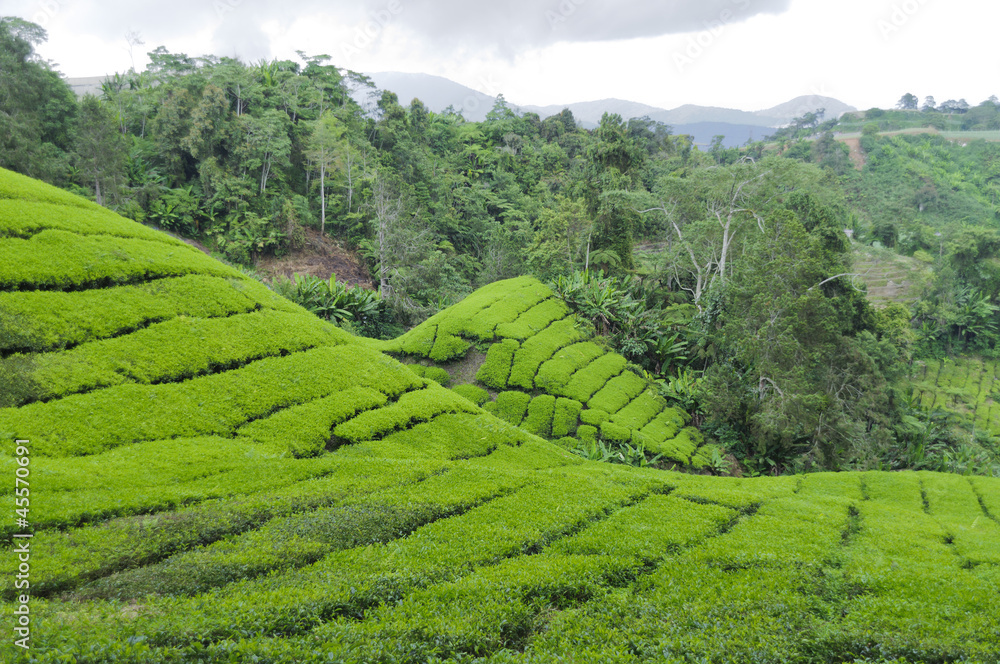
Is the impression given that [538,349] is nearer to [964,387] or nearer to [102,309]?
[102,309]

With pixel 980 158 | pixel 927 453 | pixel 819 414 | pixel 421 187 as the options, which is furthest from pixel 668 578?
Answer: pixel 980 158

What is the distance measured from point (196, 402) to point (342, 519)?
14.8 feet

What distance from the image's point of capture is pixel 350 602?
18.3 feet

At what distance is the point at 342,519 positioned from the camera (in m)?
7.23

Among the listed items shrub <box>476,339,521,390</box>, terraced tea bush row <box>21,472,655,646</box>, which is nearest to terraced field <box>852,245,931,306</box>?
shrub <box>476,339,521,390</box>

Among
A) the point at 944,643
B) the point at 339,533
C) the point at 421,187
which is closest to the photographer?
the point at 944,643

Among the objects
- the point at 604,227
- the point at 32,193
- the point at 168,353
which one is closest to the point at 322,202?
the point at 604,227

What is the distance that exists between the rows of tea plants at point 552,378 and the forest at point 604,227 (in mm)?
1126

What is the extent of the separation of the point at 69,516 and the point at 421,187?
1578 inches

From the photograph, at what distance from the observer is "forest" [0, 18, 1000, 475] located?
53.1 feet

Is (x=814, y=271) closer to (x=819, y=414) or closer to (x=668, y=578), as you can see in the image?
(x=819, y=414)

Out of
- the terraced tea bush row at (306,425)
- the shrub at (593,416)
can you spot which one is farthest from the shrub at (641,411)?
the terraced tea bush row at (306,425)

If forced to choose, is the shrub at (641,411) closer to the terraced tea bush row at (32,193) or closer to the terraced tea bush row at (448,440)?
the terraced tea bush row at (448,440)

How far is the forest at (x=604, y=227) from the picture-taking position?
53.1 ft
